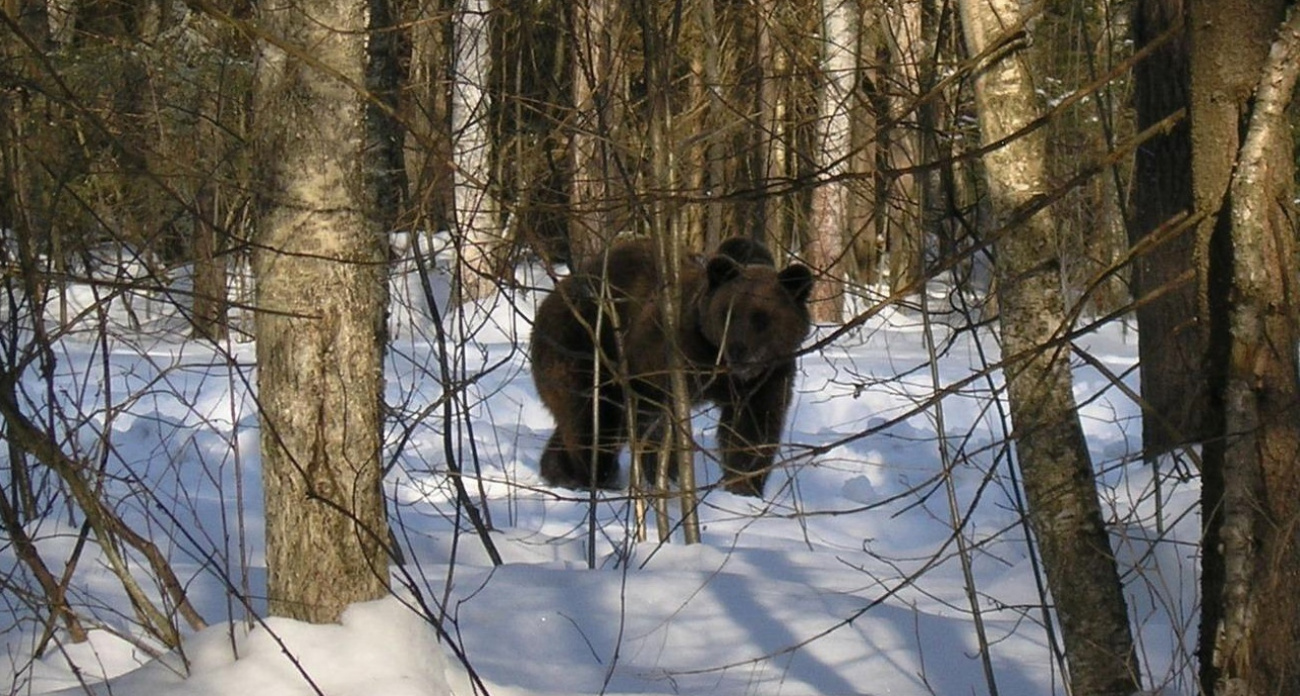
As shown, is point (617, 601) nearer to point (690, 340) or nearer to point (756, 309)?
point (690, 340)

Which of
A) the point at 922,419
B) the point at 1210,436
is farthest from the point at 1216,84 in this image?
the point at 922,419

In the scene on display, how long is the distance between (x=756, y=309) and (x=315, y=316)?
17.0 ft

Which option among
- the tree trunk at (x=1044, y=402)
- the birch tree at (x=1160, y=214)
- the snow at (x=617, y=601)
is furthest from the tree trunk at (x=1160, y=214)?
the tree trunk at (x=1044, y=402)

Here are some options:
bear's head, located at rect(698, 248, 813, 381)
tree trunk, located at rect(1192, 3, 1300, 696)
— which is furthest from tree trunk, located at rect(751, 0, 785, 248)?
tree trunk, located at rect(1192, 3, 1300, 696)

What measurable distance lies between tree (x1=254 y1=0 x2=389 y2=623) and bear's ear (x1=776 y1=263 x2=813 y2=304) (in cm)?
492

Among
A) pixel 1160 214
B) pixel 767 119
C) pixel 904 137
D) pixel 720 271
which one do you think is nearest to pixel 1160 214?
pixel 1160 214

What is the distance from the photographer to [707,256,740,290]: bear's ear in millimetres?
8148

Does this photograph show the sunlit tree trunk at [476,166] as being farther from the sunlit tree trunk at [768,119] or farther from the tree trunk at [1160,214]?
the tree trunk at [1160,214]

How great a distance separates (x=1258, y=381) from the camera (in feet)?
11.1

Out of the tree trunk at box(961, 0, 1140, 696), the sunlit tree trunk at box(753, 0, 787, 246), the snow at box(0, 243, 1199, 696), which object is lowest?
the snow at box(0, 243, 1199, 696)

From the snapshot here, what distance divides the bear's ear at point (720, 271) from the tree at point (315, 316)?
14.0ft

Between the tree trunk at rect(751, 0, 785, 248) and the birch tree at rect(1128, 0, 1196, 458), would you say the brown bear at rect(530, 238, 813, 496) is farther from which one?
the birch tree at rect(1128, 0, 1196, 458)

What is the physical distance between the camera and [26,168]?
5699mm

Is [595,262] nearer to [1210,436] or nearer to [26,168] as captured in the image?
[26,168]
